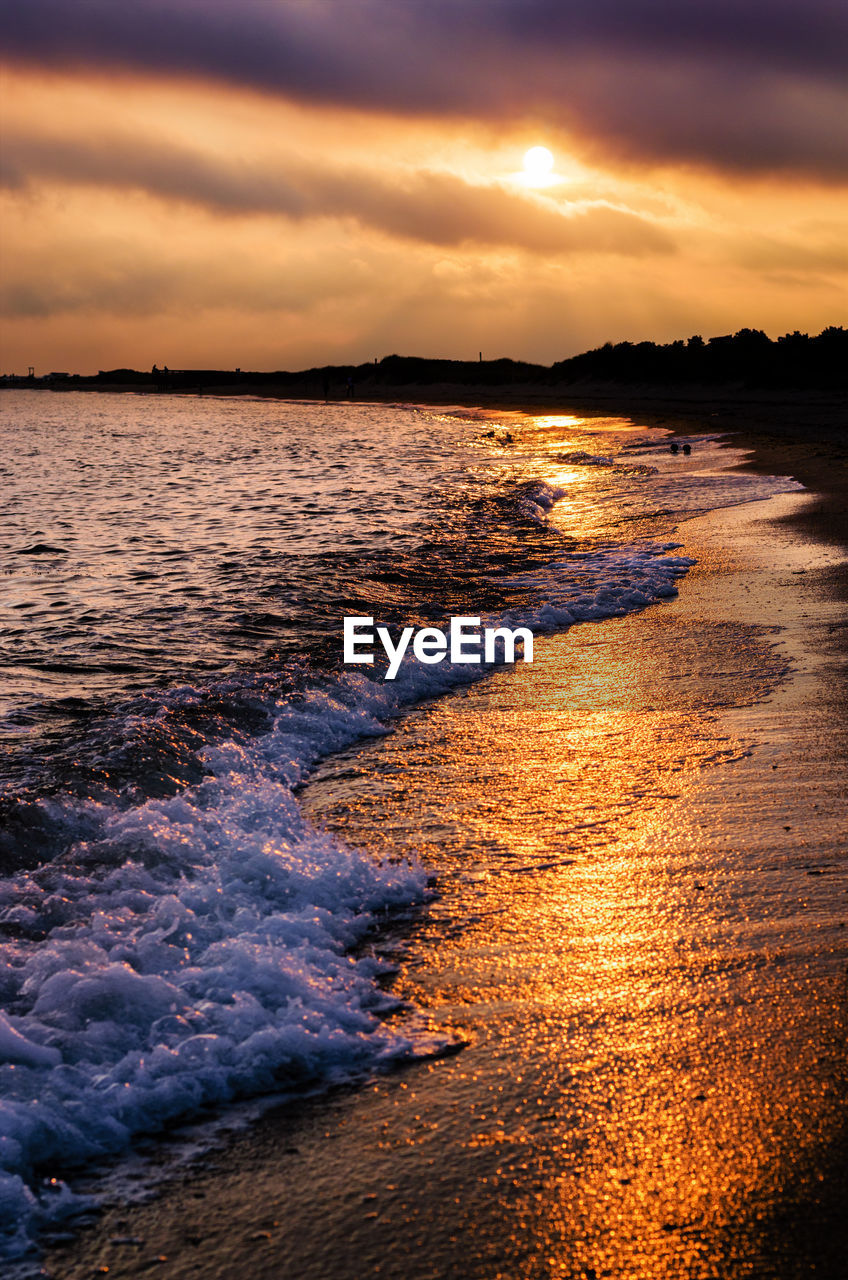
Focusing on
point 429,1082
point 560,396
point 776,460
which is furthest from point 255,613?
point 560,396

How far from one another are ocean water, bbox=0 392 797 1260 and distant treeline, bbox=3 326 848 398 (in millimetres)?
37621

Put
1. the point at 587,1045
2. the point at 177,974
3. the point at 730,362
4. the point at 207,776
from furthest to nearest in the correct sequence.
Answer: the point at 730,362
the point at 207,776
the point at 177,974
the point at 587,1045

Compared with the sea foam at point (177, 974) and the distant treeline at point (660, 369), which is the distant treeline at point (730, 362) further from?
the sea foam at point (177, 974)

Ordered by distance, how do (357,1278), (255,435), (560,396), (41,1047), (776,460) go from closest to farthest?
(357,1278), (41,1047), (776,460), (255,435), (560,396)

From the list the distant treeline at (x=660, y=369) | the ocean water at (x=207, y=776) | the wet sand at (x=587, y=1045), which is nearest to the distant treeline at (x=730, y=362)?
the distant treeline at (x=660, y=369)

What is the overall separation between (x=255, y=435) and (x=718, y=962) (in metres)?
50.5

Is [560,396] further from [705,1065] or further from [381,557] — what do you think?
[705,1065]

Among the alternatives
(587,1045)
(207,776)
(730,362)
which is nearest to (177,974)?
(587,1045)

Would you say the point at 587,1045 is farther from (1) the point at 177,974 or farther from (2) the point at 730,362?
(2) the point at 730,362

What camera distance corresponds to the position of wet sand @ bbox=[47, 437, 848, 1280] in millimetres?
2445

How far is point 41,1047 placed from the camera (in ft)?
10.6

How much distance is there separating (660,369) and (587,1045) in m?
72.1

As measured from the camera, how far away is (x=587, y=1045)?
10.3 feet

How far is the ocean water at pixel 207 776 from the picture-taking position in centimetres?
322
